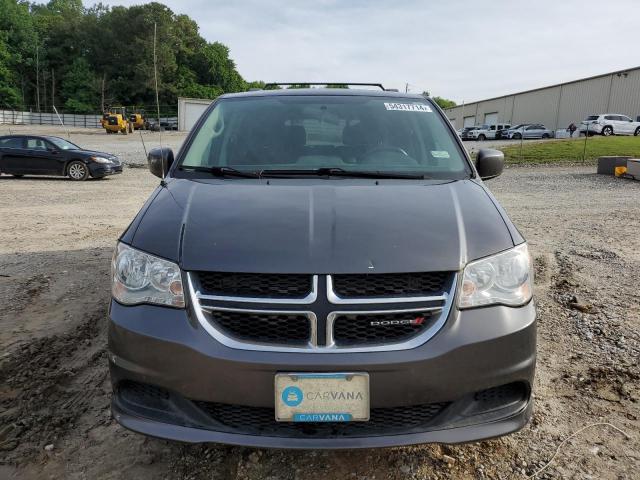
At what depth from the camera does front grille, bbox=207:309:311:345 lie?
6.35 ft

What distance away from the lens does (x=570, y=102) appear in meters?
50.2

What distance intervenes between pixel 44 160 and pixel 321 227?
53.8ft

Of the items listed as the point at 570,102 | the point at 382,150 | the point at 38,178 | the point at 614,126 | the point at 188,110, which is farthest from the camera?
the point at 570,102

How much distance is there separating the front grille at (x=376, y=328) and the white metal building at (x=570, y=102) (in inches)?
1931

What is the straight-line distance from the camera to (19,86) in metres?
80.0

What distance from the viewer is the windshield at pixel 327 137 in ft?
10.1

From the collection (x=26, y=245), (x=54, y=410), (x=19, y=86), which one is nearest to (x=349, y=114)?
(x=54, y=410)

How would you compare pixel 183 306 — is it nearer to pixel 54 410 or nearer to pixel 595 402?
pixel 54 410

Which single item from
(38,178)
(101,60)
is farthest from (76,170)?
(101,60)

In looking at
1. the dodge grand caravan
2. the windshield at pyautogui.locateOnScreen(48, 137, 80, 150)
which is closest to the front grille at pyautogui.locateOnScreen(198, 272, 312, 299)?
the dodge grand caravan

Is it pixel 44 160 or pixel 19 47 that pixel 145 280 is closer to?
pixel 44 160

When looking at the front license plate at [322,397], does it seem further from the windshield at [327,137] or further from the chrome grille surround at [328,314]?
the windshield at [327,137]

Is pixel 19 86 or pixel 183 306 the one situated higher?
pixel 19 86

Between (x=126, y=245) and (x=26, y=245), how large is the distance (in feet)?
18.2
